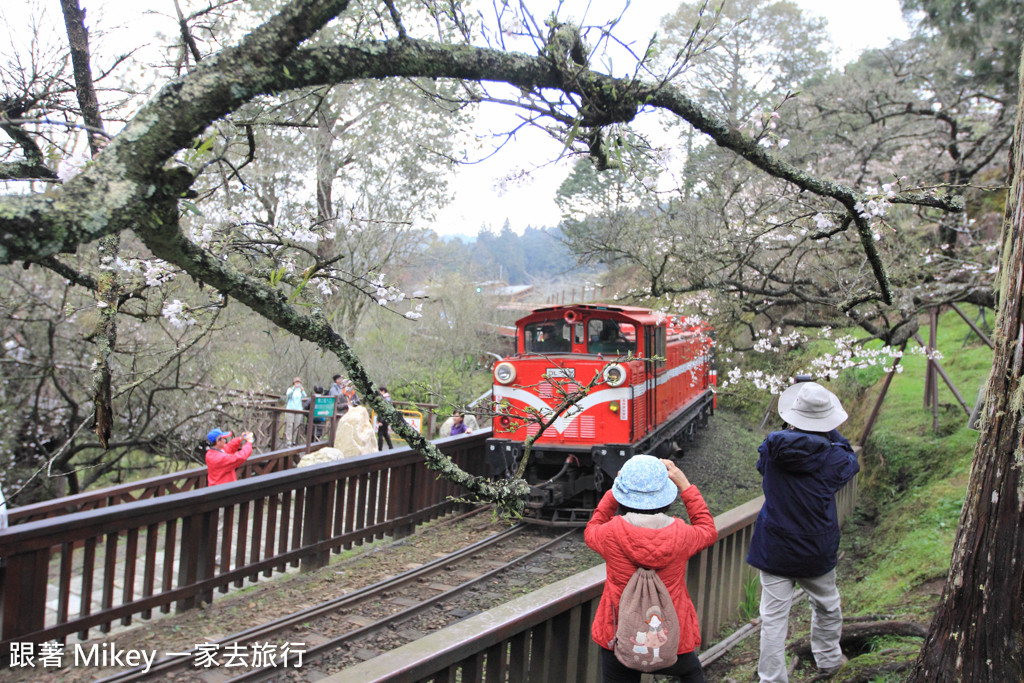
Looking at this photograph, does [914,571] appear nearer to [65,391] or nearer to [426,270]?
[65,391]

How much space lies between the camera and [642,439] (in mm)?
9000

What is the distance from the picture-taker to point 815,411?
376cm

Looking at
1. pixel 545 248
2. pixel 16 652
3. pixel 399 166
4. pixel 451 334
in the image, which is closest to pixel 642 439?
pixel 16 652

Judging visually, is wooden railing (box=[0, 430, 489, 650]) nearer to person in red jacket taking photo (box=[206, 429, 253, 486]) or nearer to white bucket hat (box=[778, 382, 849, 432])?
person in red jacket taking photo (box=[206, 429, 253, 486])

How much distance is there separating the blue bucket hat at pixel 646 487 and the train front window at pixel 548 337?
263 inches

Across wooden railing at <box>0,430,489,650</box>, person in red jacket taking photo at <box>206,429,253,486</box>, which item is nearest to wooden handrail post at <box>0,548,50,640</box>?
wooden railing at <box>0,430,489,650</box>

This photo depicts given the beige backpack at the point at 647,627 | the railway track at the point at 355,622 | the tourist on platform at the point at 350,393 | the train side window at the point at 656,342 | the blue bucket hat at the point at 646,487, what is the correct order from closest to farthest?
the beige backpack at the point at 647,627
the blue bucket hat at the point at 646,487
the railway track at the point at 355,622
the train side window at the point at 656,342
the tourist on platform at the point at 350,393

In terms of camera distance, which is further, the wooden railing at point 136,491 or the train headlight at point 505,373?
the train headlight at point 505,373

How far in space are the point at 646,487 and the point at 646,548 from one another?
27 centimetres

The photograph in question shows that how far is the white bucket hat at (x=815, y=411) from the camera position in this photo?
3.73m

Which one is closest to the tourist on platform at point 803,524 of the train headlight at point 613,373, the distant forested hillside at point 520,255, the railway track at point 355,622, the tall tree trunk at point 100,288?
the train headlight at point 613,373

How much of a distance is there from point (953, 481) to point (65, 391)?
12.7 metres

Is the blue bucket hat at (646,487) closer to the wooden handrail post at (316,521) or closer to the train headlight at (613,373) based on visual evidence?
the train headlight at (613,373)

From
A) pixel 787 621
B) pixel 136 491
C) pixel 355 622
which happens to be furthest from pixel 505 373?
pixel 787 621
